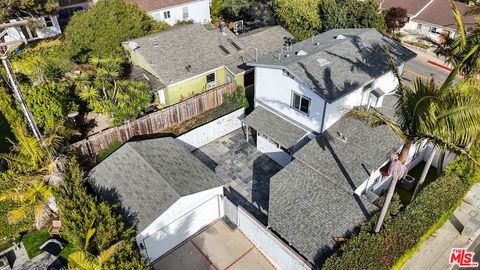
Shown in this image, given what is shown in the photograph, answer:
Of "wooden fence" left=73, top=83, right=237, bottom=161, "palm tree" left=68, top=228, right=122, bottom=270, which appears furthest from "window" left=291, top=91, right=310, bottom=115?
"palm tree" left=68, top=228, right=122, bottom=270

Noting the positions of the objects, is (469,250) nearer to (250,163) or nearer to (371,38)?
(250,163)

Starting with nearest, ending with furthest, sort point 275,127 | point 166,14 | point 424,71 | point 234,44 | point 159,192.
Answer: point 159,192
point 275,127
point 234,44
point 424,71
point 166,14

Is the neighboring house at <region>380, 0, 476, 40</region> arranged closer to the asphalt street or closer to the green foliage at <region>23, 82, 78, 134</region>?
the asphalt street

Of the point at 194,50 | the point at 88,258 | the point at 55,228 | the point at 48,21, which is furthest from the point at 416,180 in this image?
the point at 48,21

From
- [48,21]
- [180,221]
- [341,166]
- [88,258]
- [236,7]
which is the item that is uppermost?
[48,21]

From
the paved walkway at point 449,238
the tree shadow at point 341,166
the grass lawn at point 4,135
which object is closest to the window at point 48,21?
the grass lawn at point 4,135

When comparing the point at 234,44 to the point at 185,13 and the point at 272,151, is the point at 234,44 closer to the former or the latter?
the point at 272,151
